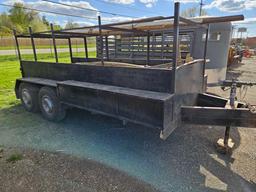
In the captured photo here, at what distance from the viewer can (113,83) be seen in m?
2.92

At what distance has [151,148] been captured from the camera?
2.99 metres

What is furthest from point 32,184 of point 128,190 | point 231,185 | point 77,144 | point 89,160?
point 231,185

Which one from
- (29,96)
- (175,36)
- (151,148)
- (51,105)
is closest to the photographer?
(175,36)

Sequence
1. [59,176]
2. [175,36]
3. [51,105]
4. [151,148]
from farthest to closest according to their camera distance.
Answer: [51,105] < [151,148] < [59,176] < [175,36]

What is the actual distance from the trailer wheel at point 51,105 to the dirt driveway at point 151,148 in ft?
0.62

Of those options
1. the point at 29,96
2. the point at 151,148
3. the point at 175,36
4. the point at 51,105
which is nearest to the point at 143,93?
the point at 175,36

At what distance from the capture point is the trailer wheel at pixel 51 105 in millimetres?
3725

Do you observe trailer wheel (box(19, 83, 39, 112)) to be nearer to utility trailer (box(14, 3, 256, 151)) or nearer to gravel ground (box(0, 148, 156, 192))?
utility trailer (box(14, 3, 256, 151))

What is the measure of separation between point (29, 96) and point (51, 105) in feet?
3.32

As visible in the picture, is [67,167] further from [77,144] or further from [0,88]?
[0,88]

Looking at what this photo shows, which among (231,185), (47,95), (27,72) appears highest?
(27,72)

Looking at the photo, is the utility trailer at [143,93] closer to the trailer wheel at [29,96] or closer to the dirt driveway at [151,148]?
the trailer wheel at [29,96]

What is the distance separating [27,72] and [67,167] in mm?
3232

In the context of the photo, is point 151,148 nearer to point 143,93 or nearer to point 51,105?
point 143,93
